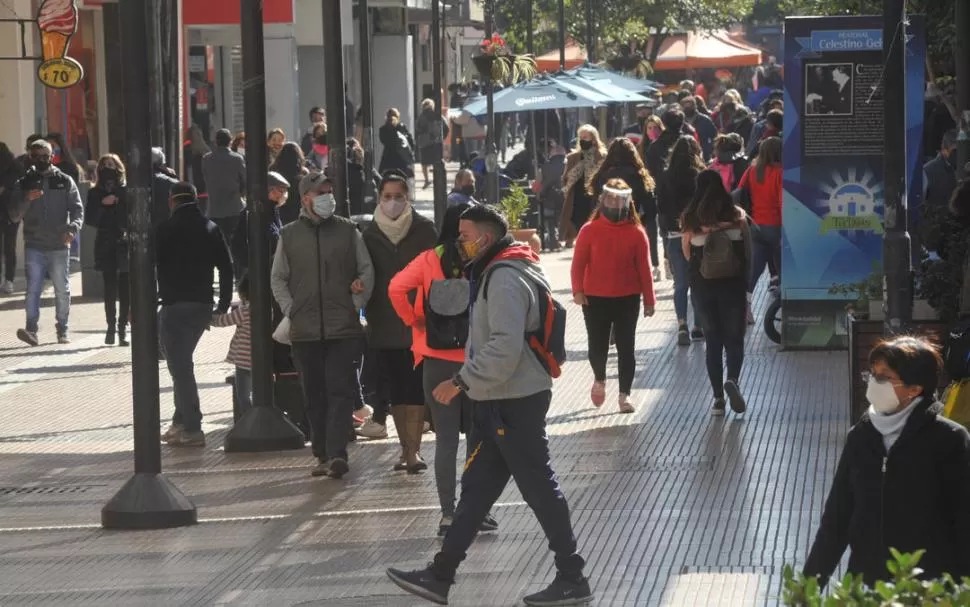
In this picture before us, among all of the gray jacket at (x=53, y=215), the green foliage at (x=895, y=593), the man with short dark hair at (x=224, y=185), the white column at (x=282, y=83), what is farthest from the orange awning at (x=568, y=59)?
the green foliage at (x=895, y=593)

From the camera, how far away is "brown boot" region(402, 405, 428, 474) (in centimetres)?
1123

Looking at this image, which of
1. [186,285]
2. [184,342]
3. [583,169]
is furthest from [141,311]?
[583,169]

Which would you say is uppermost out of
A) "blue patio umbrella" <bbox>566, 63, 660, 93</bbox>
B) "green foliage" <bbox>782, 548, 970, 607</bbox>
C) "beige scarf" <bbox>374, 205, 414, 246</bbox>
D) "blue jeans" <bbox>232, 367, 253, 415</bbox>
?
"blue patio umbrella" <bbox>566, 63, 660, 93</bbox>

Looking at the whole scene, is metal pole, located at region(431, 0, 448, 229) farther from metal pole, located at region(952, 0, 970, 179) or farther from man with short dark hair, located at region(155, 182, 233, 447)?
man with short dark hair, located at region(155, 182, 233, 447)

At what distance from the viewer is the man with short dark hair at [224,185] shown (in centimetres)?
2195

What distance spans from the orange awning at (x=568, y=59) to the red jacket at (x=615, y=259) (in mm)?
29852

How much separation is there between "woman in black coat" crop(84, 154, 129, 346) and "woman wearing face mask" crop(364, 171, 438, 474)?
23.8 feet

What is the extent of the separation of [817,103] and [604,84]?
16522mm

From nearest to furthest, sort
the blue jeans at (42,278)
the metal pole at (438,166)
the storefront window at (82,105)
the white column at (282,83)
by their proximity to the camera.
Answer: the blue jeans at (42,278) → the metal pole at (438,166) → the storefront window at (82,105) → the white column at (282,83)

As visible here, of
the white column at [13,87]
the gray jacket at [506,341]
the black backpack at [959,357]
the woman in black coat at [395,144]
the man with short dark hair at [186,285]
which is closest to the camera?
the gray jacket at [506,341]

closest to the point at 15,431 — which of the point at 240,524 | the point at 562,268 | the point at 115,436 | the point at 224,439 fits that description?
the point at 115,436

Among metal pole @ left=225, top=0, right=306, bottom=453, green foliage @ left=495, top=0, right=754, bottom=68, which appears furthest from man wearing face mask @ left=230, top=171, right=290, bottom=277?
green foliage @ left=495, top=0, right=754, bottom=68

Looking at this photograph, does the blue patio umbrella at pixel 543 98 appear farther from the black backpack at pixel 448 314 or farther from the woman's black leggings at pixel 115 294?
the black backpack at pixel 448 314

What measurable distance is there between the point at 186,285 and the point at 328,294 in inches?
72.4
